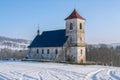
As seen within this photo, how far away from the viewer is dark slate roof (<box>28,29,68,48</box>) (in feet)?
153

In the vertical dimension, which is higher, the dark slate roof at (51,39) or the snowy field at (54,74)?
the dark slate roof at (51,39)

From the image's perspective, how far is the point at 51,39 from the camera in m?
49.0

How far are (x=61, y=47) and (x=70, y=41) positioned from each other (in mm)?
2268

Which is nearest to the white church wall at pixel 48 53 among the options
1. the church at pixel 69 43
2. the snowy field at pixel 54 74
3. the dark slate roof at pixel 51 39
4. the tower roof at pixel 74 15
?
the church at pixel 69 43

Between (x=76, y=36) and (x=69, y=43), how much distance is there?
6.52ft

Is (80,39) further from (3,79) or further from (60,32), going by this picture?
(3,79)

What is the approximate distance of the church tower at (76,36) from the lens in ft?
150

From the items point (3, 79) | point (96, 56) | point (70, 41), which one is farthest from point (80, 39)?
point (3, 79)

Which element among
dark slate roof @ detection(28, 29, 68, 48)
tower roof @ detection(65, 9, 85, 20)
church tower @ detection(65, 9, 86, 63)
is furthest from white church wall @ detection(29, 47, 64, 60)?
tower roof @ detection(65, 9, 85, 20)

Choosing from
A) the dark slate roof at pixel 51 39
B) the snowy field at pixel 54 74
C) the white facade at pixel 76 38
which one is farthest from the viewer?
the dark slate roof at pixel 51 39

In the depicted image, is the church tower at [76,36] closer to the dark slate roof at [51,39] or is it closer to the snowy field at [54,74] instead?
the dark slate roof at [51,39]

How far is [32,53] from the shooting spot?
52500mm

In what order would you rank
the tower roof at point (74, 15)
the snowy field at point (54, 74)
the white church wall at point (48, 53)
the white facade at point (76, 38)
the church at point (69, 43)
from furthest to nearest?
the tower roof at point (74, 15), the white church wall at point (48, 53), the church at point (69, 43), the white facade at point (76, 38), the snowy field at point (54, 74)

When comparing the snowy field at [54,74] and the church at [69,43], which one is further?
the church at [69,43]
